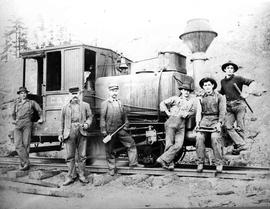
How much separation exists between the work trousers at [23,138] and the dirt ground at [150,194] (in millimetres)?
1092

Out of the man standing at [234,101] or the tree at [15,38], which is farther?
the tree at [15,38]

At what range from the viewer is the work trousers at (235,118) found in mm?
5749

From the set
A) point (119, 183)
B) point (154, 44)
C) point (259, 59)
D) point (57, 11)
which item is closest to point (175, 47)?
point (154, 44)

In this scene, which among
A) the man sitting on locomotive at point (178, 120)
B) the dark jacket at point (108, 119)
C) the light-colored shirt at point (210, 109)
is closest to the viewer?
the light-colored shirt at point (210, 109)

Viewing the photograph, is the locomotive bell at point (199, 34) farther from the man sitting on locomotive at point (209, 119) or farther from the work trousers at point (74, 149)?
the work trousers at point (74, 149)

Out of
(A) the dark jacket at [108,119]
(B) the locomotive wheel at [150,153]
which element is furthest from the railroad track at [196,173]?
(A) the dark jacket at [108,119]

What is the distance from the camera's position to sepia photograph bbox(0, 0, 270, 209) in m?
5.08

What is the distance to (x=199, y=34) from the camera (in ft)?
19.1

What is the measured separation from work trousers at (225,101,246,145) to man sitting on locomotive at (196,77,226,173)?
411 millimetres

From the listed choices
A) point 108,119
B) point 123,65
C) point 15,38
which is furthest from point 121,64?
point 15,38

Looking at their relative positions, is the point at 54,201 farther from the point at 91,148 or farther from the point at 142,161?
the point at 142,161

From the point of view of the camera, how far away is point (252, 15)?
6.36 m

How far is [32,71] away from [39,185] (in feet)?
11.3

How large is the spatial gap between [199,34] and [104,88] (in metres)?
2.39
